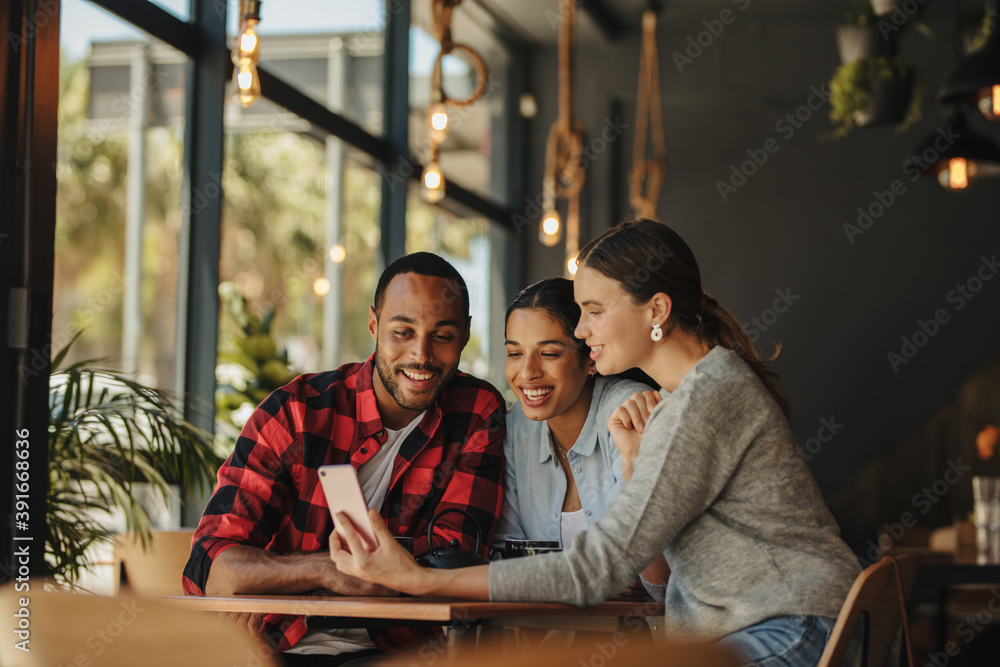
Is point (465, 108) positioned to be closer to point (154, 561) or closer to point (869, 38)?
point (869, 38)

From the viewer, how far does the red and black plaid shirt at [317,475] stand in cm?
218

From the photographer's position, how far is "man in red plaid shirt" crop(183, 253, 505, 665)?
2.18 metres

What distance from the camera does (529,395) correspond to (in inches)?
94.2

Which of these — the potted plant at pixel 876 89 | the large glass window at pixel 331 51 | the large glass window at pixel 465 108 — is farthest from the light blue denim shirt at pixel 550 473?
the large glass window at pixel 465 108

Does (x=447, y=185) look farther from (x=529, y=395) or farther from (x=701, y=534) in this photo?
(x=701, y=534)

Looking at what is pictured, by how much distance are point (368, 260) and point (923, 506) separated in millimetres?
10469

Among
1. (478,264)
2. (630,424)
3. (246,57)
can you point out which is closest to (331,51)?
(478,264)

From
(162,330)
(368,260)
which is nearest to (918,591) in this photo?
(368,260)

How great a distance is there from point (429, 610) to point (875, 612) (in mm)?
700

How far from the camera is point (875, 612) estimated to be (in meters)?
1.58

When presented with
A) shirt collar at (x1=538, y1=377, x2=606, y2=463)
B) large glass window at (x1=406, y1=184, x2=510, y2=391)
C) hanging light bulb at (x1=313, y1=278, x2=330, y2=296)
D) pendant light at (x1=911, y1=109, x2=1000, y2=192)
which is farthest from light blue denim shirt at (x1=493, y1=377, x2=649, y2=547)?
large glass window at (x1=406, y1=184, x2=510, y2=391)

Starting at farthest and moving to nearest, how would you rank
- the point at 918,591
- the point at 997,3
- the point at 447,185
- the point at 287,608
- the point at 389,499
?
the point at 447,185 < the point at 997,3 < the point at 918,591 < the point at 389,499 < the point at 287,608

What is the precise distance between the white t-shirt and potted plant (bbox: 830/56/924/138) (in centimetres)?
354

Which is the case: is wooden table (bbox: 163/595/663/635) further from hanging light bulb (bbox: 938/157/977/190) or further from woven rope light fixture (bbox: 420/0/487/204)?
hanging light bulb (bbox: 938/157/977/190)
